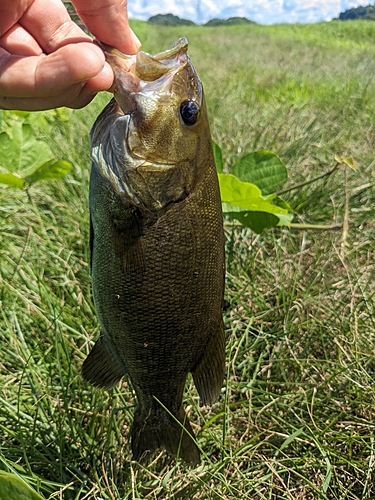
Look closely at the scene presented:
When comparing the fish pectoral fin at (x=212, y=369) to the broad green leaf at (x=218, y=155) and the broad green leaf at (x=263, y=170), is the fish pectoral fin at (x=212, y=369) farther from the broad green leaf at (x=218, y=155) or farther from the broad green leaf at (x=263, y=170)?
the broad green leaf at (x=218, y=155)

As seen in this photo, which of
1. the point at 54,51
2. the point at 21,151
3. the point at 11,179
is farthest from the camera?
the point at 21,151

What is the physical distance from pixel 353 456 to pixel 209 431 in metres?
0.56

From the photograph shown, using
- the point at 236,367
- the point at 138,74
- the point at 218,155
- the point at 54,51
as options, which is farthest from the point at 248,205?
the point at 54,51

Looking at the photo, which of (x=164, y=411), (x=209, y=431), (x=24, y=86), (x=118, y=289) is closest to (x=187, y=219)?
(x=118, y=289)

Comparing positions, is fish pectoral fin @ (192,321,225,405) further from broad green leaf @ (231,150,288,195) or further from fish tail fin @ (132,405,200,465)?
broad green leaf @ (231,150,288,195)

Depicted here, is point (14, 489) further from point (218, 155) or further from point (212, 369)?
point (218, 155)

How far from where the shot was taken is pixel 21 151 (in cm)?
218

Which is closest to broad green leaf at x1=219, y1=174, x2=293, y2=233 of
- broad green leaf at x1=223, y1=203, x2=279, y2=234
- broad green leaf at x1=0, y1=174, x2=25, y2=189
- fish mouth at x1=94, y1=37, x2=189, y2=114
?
broad green leaf at x1=223, y1=203, x2=279, y2=234

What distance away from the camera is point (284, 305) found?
7.46 feet

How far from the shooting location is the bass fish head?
51.2 inches

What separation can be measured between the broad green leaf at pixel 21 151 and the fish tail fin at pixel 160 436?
1278mm

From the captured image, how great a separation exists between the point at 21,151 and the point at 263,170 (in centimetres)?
116

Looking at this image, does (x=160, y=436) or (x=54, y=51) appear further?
(x=160, y=436)

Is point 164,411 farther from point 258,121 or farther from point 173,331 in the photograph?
point 258,121
